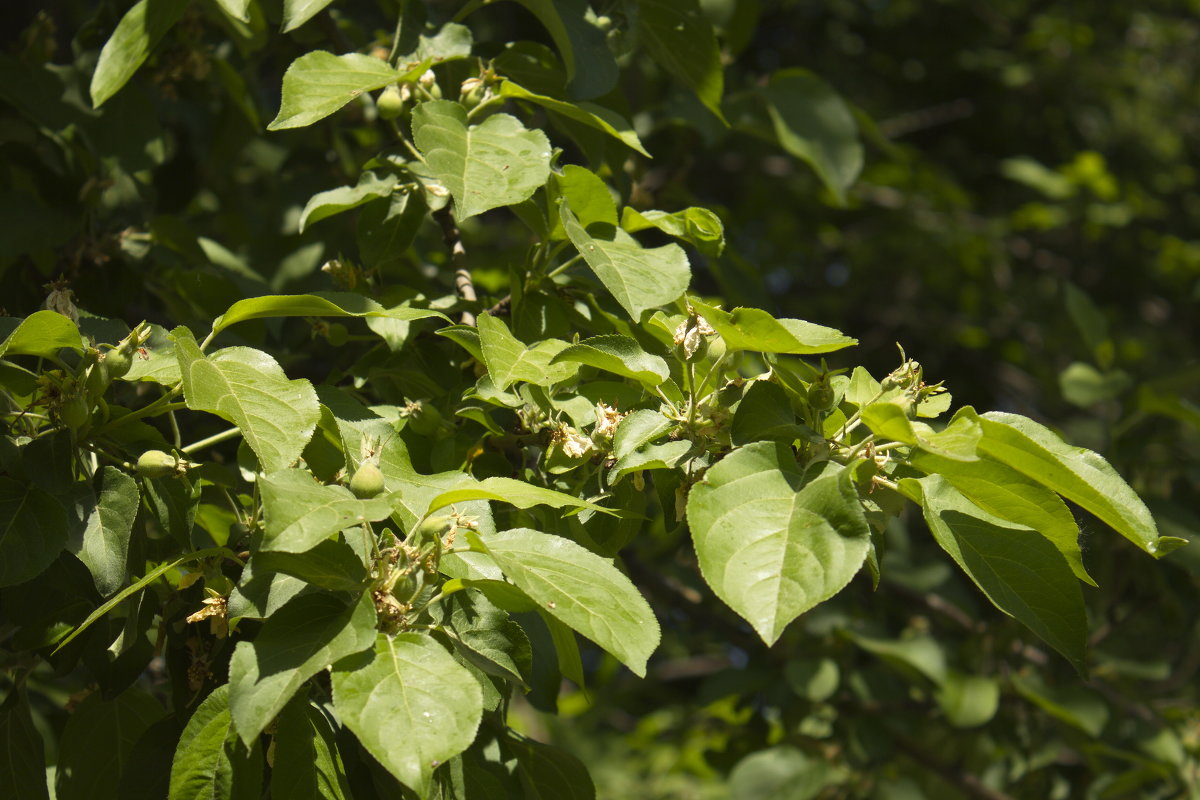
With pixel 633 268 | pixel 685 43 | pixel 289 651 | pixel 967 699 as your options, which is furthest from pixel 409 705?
pixel 967 699

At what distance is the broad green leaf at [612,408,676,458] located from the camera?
113 centimetres

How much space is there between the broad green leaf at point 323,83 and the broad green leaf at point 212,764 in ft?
2.23

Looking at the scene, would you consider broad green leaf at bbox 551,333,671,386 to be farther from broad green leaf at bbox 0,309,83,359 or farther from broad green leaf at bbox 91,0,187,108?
broad green leaf at bbox 91,0,187,108

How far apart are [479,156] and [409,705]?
0.71 meters

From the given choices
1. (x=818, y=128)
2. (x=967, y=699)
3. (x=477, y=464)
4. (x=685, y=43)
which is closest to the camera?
(x=477, y=464)

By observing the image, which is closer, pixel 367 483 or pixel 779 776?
pixel 367 483

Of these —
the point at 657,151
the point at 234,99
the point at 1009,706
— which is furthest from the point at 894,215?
the point at 234,99

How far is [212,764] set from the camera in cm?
105

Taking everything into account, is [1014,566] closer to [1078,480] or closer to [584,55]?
[1078,480]

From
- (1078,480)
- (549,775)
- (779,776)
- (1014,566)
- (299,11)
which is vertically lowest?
(779,776)

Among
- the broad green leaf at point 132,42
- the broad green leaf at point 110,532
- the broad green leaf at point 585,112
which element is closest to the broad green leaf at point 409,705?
the broad green leaf at point 110,532

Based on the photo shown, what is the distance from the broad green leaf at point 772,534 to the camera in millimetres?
946

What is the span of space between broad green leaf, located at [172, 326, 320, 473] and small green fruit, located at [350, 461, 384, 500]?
0.06 metres

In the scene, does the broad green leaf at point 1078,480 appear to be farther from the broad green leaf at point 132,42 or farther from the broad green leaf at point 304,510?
the broad green leaf at point 132,42
